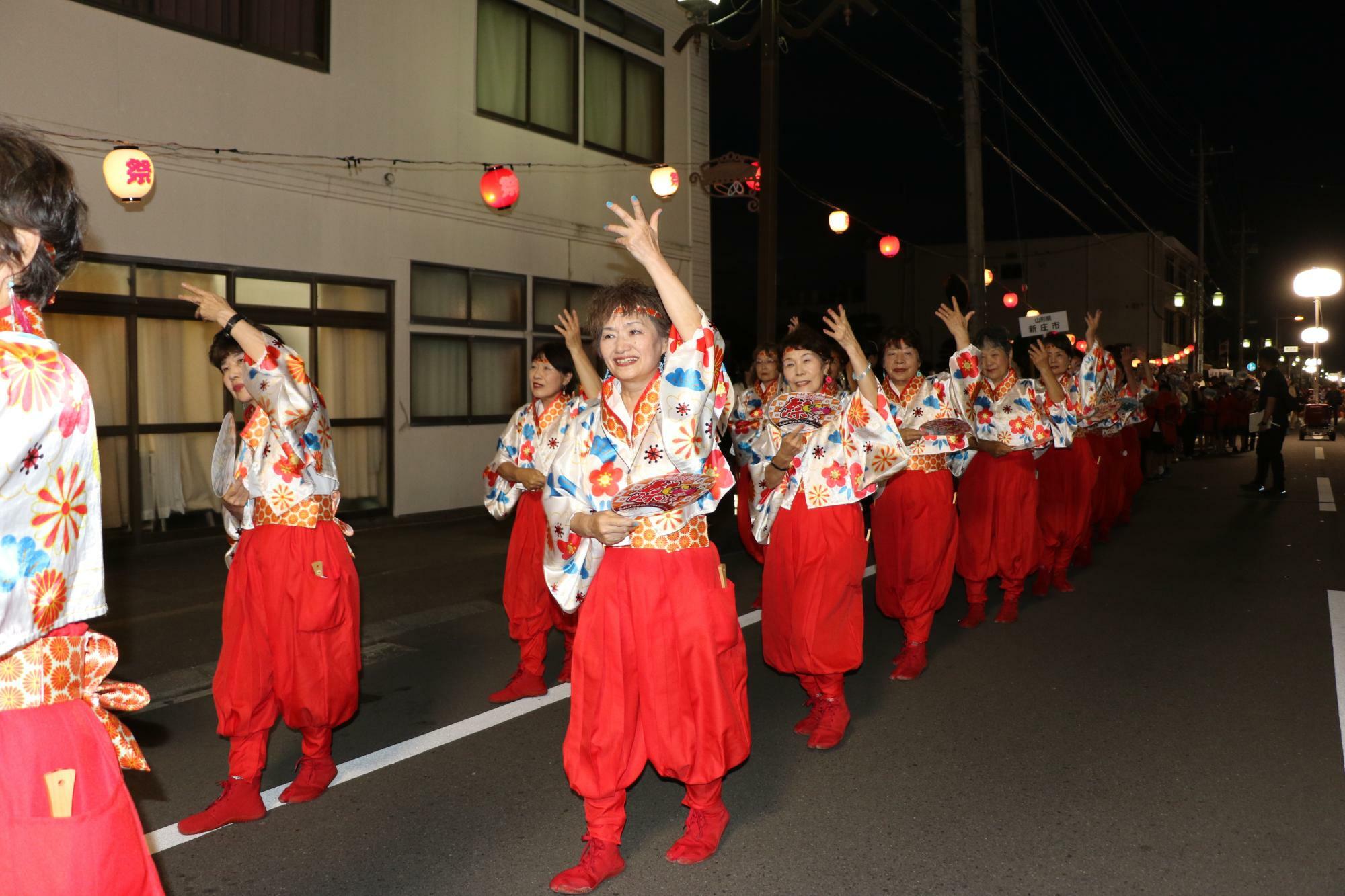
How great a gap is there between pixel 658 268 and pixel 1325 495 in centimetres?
1551

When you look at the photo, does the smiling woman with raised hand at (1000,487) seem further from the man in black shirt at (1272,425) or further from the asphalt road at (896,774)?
the man in black shirt at (1272,425)

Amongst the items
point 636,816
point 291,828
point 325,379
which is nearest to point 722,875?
point 636,816

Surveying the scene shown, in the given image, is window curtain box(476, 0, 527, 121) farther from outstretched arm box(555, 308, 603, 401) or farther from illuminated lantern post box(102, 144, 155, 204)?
outstretched arm box(555, 308, 603, 401)

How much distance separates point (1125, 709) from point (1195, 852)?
173 centimetres

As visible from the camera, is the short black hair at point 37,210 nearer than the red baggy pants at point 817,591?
Yes

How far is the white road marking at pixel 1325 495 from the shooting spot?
13.9 metres

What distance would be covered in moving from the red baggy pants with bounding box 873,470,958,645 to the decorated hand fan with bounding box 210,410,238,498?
3.41 m

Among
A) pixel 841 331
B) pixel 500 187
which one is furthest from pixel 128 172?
pixel 841 331

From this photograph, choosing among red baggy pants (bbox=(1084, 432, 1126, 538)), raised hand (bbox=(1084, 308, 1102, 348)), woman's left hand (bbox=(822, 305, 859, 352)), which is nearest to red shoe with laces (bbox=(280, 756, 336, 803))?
woman's left hand (bbox=(822, 305, 859, 352))

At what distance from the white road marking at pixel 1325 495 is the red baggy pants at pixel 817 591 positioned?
11720 millimetres

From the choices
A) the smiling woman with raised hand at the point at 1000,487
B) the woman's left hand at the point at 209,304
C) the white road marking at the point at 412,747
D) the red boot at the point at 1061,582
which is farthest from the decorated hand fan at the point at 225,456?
the red boot at the point at 1061,582

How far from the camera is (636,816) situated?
3.96 metres

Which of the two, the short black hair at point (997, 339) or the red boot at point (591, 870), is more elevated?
the short black hair at point (997, 339)

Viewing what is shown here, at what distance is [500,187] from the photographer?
11.6 m
